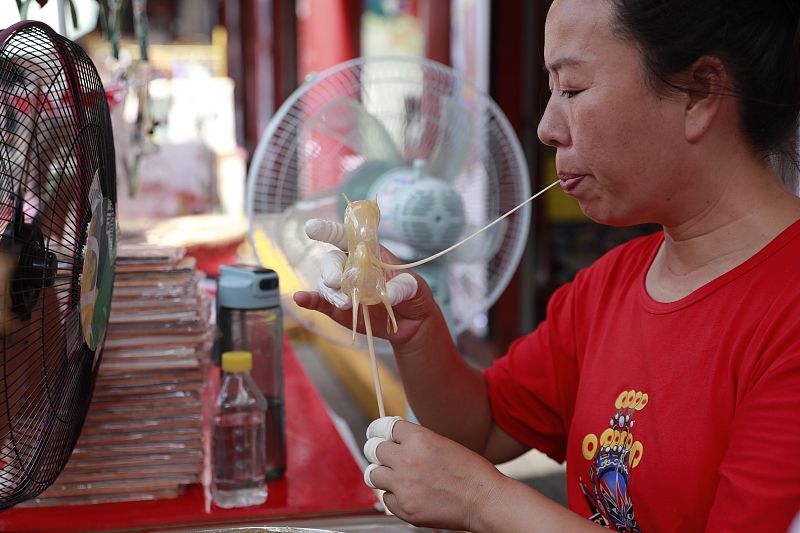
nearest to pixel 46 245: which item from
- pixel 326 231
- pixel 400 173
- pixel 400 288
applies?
pixel 326 231

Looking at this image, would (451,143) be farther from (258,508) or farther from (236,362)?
(258,508)

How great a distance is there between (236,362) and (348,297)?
410mm

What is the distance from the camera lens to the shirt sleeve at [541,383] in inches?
54.7

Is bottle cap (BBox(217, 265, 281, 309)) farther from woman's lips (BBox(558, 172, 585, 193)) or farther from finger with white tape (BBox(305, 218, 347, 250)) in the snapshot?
woman's lips (BBox(558, 172, 585, 193))

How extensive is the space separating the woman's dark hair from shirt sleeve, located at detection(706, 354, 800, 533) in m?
0.32

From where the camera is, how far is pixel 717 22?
3.31ft

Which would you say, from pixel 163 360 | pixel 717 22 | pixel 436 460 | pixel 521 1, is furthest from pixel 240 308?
pixel 521 1

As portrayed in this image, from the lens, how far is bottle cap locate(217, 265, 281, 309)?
1492mm

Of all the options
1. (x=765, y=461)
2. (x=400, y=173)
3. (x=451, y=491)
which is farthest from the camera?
(x=400, y=173)

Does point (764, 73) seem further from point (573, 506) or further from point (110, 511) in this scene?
point (110, 511)

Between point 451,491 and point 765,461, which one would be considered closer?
point 765,461

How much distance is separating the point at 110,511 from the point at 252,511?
22 cm

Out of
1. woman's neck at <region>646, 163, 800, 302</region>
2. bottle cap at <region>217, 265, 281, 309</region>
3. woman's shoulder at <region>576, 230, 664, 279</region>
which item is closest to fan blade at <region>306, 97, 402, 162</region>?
bottle cap at <region>217, 265, 281, 309</region>

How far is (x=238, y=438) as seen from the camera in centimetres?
145
